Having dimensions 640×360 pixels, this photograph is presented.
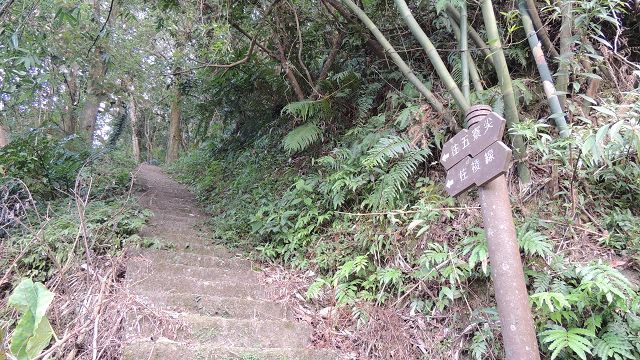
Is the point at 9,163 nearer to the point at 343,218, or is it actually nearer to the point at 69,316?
the point at 69,316

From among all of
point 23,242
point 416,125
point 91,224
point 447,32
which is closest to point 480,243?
point 416,125

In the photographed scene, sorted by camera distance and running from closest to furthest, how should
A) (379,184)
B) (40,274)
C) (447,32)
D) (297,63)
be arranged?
1. (40,274)
2. (379,184)
3. (447,32)
4. (297,63)

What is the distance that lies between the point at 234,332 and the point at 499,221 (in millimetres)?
2173

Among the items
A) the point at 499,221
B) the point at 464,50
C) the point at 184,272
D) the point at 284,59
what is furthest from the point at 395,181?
the point at 284,59

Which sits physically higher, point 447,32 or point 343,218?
point 447,32

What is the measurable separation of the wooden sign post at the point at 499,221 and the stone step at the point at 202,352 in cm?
155

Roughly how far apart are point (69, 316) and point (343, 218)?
2.54 meters

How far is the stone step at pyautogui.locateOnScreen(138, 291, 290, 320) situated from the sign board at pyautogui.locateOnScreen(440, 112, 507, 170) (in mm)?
2120

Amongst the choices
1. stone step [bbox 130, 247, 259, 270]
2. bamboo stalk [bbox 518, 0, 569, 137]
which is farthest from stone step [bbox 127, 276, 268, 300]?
bamboo stalk [bbox 518, 0, 569, 137]

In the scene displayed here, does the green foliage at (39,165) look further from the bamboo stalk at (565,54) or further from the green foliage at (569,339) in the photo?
the bamboo stalk at (565,54)

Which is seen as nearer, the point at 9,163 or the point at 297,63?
the point at 9,163

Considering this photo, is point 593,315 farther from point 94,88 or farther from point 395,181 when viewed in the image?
point 94,88

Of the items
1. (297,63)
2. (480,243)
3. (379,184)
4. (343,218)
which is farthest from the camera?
(297,63)

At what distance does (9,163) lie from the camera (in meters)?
5.16
